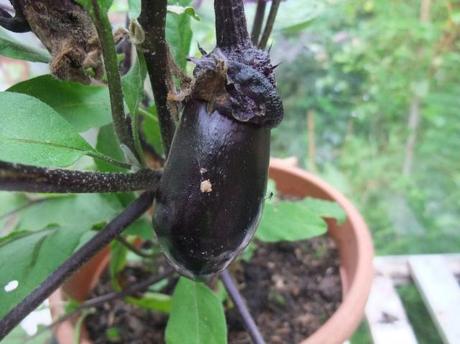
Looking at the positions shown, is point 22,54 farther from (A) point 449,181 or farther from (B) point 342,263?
(A) point 449,181

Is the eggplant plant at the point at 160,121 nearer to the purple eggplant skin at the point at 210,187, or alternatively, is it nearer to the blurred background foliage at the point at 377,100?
the purple eggplant skin at the point at 210,187

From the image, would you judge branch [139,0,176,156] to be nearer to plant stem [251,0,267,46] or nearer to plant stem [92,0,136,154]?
plant stem [92,0,136,154]

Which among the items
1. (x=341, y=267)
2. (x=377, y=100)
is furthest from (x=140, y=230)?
(x=377, y=100)

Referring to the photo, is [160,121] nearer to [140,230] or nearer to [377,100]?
[140,230]

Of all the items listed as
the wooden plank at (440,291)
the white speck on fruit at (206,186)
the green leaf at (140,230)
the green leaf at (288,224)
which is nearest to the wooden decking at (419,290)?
the wooden plank at (440,291)

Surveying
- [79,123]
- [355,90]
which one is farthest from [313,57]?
[79,123]

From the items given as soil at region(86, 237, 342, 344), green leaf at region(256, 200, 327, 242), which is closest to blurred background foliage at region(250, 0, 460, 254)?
soil at region(86, 237, 342, 344)
